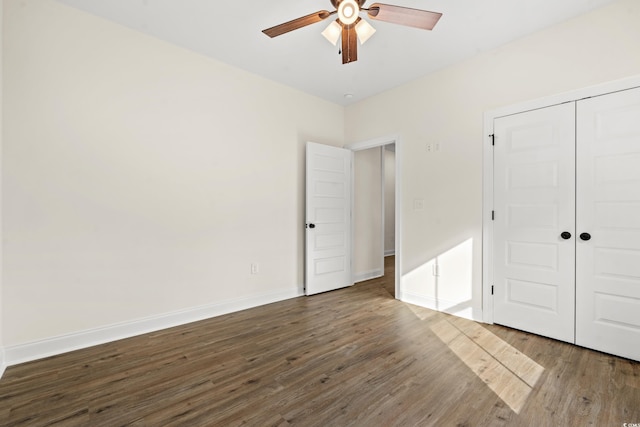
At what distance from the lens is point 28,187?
2.28 metres

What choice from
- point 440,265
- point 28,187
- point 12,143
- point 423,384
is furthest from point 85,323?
point 440,265

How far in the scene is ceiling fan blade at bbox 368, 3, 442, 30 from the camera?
1.87m

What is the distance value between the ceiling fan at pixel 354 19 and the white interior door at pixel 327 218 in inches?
71.0

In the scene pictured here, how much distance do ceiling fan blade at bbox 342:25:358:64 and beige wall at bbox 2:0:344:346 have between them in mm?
1672

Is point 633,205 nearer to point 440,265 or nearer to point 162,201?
point 440,265

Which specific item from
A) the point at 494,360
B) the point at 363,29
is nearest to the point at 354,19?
the point at 363,29

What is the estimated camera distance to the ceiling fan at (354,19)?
6.23 feet

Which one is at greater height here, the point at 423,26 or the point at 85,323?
the point at 423,26

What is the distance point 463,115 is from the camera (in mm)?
3219

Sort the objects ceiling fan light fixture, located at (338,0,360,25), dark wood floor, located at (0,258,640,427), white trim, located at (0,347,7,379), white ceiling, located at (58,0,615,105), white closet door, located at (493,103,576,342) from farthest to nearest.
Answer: white closet door, located at (493,103,576,342), white ceiling, located at (58,0,615,105), white trim, located at (0,347,7,379), ceiling fan light fixture, located at (338,0,360,25), dark wood floor, located at (0,258,640,427)

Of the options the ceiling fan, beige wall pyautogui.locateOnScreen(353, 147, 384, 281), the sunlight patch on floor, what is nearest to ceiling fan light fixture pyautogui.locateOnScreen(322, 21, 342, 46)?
the ceiling fan

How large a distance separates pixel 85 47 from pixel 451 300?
4.38 meters

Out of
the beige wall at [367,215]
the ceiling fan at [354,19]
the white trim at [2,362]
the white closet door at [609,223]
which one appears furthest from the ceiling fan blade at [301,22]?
the white trim at [2,362]

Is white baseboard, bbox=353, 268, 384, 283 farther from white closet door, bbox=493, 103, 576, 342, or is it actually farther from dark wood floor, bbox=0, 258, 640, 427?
white closet door, bbox=493, 103, 576, 342
